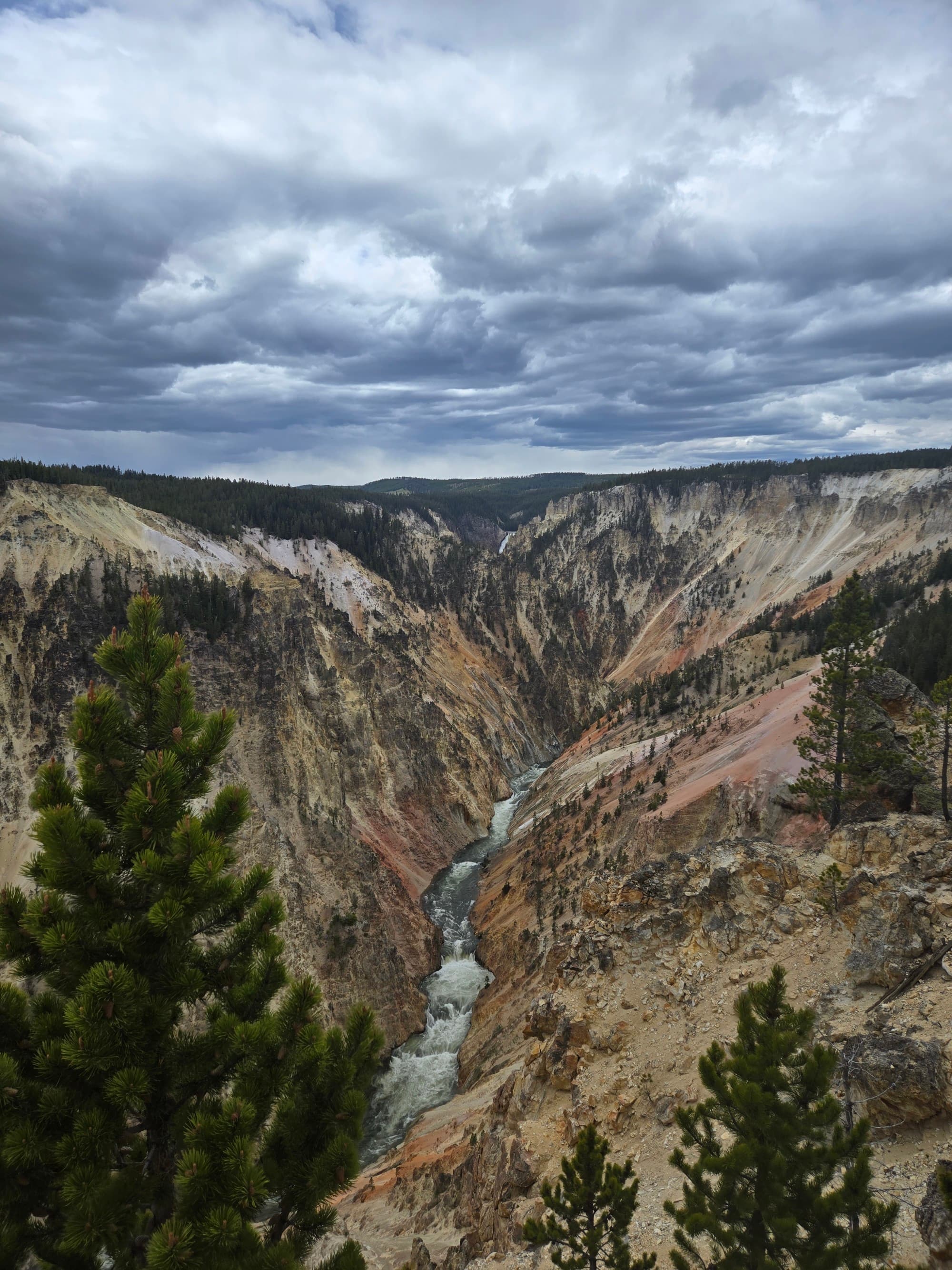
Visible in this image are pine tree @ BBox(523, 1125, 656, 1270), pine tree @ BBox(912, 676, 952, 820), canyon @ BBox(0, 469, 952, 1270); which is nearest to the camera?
pine tree @ BBox(523, 1125, 656, 1270)

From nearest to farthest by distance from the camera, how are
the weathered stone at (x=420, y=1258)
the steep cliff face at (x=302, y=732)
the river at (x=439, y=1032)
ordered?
the weathered stone at (x=420, y=1258), the river at (x=439, y=1032), the steep cliff face at (x=302, y=732)

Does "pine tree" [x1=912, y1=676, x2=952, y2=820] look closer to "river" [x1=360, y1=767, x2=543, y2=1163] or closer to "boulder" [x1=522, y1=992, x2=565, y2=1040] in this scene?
"boulder" [x1=522, y1=992, x2=565, y2=1040]

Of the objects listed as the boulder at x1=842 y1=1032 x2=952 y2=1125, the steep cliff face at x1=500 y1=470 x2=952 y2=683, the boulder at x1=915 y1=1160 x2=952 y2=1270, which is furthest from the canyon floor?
the steep cliff face at x1=500 y1=470 x2=952 y2=683

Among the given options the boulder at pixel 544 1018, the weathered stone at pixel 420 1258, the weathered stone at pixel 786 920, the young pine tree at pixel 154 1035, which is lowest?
the weathered stone at pixel 420 1258

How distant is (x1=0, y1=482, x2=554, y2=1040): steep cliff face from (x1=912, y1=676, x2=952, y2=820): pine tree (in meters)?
25.2

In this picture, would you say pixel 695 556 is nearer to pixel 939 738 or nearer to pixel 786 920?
pixel 939 738

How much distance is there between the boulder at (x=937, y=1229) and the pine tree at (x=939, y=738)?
16.0 meters

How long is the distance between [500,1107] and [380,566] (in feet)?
299

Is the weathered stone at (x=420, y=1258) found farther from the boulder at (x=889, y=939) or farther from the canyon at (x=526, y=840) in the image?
the boulder at (x=889, y=939)

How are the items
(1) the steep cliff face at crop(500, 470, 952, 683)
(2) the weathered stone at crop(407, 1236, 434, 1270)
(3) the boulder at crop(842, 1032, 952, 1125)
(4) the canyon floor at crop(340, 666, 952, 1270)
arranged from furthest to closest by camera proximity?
(1) the steep cliff face at crop(500, 470, 952, 683) < (2) the weathered stone at crop(407, 1236, 434, 1270) < (4) the canyon floor at crop(340, 666, 952, 1270) < (3) the boulder at crop(842, 1032, 952, 1125)

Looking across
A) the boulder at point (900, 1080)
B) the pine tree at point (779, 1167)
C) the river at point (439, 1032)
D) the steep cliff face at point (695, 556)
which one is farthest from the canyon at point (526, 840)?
the pine tree at point (779, 1167)

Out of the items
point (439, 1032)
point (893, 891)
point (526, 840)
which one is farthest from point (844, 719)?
point (526, 840)

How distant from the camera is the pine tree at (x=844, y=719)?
2370cm

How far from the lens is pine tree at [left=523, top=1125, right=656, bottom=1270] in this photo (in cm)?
804
